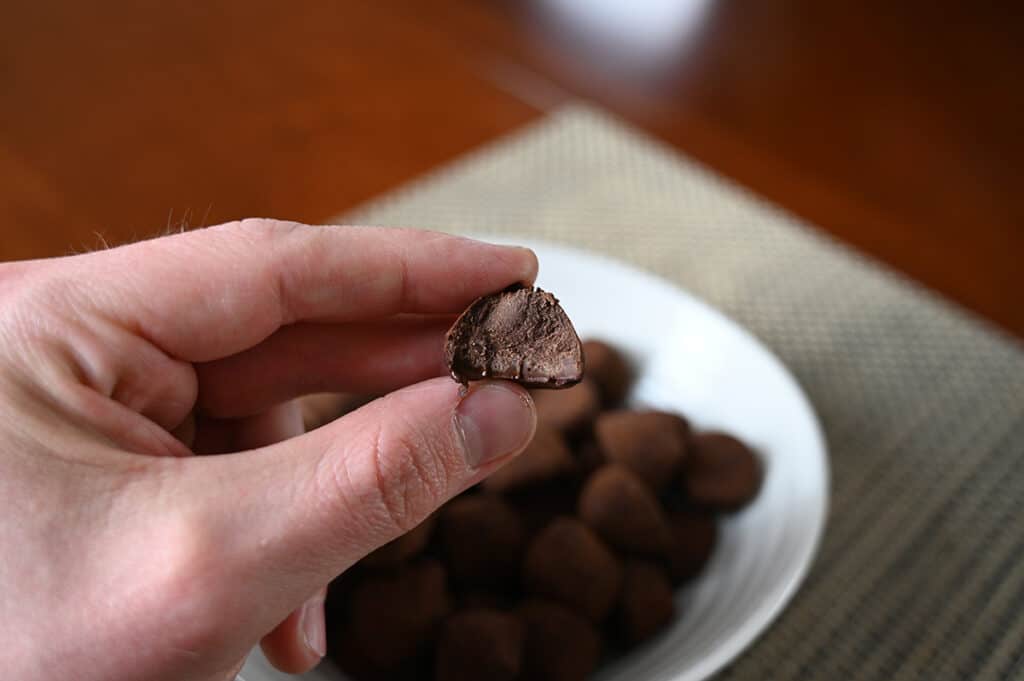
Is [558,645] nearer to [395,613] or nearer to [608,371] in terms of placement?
[395,613]

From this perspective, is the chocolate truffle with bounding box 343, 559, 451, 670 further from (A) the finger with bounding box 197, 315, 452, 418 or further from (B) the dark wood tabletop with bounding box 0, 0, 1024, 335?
(B) the dark wood tabletop with bounding box 0, 0, 1024, 335

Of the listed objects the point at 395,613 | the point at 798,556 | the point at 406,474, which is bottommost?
the point at 395,613

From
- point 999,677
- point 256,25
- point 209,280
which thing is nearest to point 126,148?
point 256,25

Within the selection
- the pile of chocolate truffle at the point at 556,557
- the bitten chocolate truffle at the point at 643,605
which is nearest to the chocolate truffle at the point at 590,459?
the pile of chocolate truffle at the point at 556,557

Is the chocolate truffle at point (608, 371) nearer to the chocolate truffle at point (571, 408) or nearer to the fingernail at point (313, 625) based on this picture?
the chocolate truffle at point (571, 408)

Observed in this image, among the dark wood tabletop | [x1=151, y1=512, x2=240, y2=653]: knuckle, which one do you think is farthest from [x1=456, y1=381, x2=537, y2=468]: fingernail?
the dark wood tabletop

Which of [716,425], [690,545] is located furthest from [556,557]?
[716,425]
